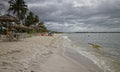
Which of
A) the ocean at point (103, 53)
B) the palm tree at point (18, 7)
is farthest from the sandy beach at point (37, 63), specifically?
the palm tree at point (18, 7)

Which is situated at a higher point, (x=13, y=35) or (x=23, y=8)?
(x=23, y=8)

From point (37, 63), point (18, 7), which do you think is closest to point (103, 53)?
point (37, 63)

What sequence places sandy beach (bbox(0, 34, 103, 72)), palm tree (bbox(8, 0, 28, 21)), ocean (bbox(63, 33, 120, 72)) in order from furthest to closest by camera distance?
palm tree (bbox(8, 0, 28, 21)), ocean (bbox(63, 33, 120, 72)), sandy beach (bbox(0, 34, 103, 72))

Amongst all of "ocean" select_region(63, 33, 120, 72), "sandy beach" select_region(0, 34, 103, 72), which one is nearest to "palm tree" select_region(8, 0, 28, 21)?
"ocean" select_region(63, 33, 120, 72)

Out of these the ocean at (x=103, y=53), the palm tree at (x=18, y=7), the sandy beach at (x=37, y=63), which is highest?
the palm tree at (x=18, y=7)

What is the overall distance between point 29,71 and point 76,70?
2207mm

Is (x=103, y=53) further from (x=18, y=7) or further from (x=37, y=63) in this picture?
(x=18, y=7)

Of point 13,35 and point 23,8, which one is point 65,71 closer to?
point 13,35

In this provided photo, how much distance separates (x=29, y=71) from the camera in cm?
519

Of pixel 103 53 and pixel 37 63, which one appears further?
pixel 103 53

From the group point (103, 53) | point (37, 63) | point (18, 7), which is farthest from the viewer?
point (18, 7)

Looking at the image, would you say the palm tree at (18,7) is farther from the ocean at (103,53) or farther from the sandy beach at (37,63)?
the sandy beach at (37,63)

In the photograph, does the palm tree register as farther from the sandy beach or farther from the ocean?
the sandy beach

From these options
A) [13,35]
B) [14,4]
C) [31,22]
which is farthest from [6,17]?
[31,22]
